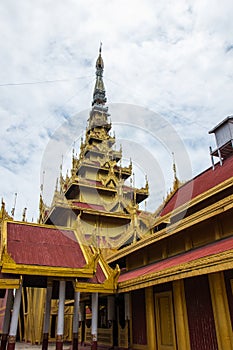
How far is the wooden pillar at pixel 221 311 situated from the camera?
7.40 meters

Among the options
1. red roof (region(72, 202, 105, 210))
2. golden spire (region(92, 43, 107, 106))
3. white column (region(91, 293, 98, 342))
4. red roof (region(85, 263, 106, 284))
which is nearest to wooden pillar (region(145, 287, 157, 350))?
red roof (region(85, 263, 106, 284))

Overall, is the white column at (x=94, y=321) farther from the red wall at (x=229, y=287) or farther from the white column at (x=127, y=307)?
the red wall at (x=229, y=287)

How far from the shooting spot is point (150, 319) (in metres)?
10.6

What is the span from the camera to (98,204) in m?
23.9

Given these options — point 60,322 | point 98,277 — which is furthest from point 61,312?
point 98,277

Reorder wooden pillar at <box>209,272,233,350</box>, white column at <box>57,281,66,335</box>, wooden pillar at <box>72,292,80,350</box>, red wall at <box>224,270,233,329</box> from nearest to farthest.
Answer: wooden pillar at <box>209,272,233,350</box>
red wall at <box>224,270,233,329</box>
white column at <box>57,281,66,335</box>
wooden pillar at <box>72,292,80,350</box>

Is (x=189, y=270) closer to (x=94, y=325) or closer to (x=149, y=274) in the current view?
(x=149, y=274)

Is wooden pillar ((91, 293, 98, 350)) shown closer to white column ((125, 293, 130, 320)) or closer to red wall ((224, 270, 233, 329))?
white column ((125, 293, 130, 320))

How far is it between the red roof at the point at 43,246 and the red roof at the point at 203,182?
515cm

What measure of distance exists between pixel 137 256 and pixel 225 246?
6.09 m

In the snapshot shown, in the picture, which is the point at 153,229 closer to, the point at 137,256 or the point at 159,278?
the point at 137,256

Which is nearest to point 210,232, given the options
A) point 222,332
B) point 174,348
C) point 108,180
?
point 222,332

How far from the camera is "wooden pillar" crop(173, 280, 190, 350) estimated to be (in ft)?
28.7

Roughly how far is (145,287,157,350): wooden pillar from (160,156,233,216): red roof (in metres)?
4.18
